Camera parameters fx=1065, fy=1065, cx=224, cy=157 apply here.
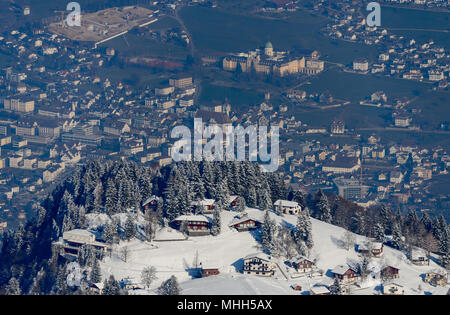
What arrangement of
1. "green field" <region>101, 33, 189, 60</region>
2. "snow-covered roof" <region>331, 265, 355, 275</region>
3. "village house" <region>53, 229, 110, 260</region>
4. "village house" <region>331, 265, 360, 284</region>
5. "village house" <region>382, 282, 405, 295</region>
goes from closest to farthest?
"village house" <region>382, 282, 405, 295</region> < "village house" <region>331, 265, 360, 284</region> < "snow-covered roof" <region>331, 265, 355, 275</region> < "village house" <region>53, 229, 110, 260</region> < "green field" <region>101, 33, 189, 60</region>

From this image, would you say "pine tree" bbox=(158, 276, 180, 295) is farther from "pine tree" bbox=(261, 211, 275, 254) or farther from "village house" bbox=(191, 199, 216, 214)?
"village house" bbox=(191, 199, 216, 214)

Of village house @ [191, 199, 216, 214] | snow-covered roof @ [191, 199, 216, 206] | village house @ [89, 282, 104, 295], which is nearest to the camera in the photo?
village house @ [89, 282, 104, 295]

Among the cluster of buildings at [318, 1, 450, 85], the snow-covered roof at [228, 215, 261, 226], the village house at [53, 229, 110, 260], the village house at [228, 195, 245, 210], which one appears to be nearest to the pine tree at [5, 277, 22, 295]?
the village house at [53, 229, 110, 260]

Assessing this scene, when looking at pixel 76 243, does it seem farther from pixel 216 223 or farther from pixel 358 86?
pixel 358 86

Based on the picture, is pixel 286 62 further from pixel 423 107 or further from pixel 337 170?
pixel 337 170

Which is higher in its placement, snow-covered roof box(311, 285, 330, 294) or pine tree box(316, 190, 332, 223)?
pine tree box(316, 190, 332, 223)
